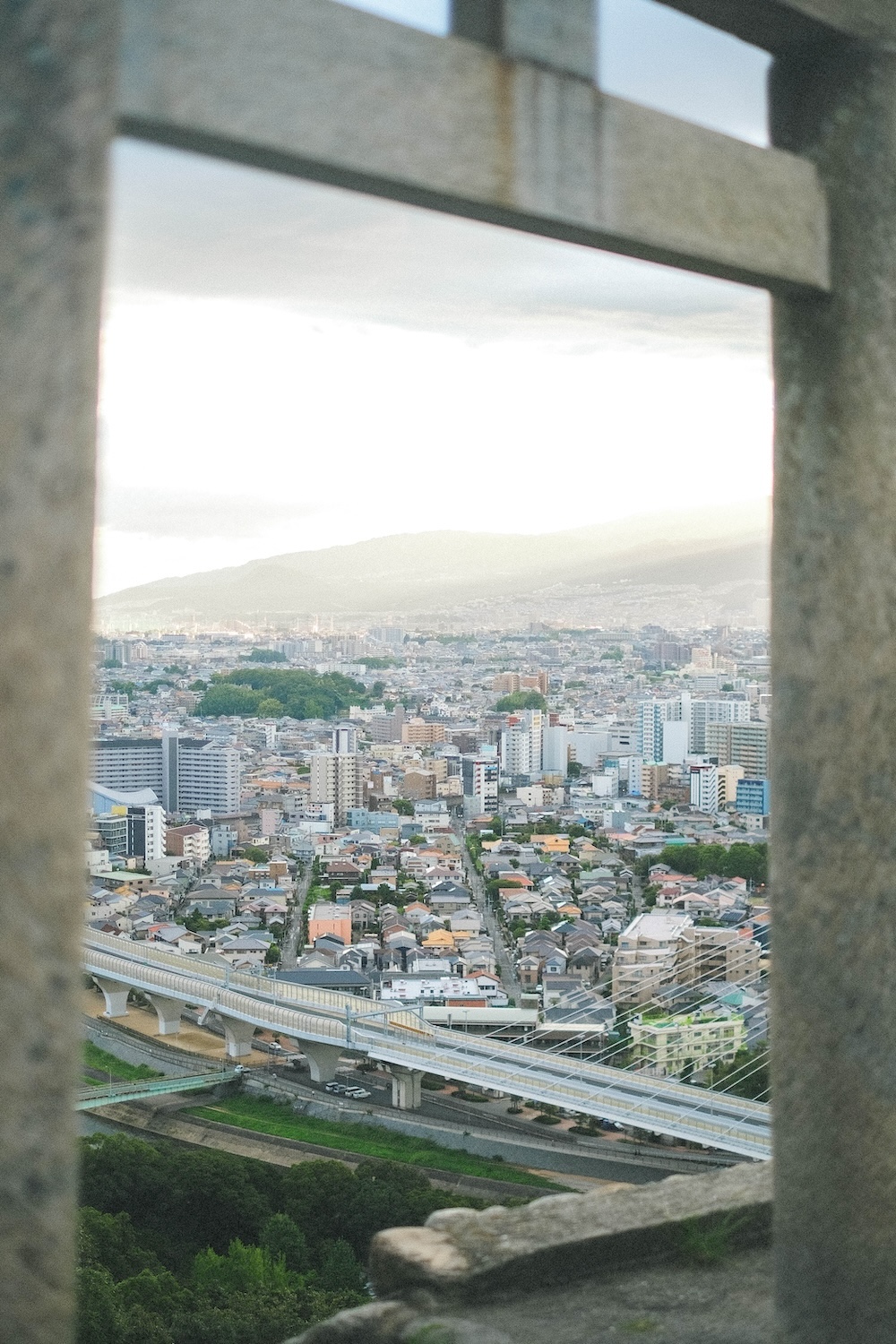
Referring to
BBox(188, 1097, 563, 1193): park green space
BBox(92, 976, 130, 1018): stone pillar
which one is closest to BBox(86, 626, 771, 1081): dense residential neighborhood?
BBox(92, 976, 130, 1018): stone pillar

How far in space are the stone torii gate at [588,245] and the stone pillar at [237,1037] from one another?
13.3 meters

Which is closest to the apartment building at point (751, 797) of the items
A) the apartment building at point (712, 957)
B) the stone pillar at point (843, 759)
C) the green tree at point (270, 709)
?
the apartment building at point (712, 957)

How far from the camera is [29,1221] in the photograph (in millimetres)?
572

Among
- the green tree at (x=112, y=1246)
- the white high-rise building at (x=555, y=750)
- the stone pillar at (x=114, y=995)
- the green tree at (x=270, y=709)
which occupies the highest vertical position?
the green tree at (x=270, y=709)

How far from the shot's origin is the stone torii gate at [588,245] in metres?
A: 0.57

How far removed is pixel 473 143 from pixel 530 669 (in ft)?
131

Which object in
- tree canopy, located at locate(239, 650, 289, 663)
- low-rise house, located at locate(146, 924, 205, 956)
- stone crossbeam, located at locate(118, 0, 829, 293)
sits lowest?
low-rise house, located at locate(146, 924, 205, 956)

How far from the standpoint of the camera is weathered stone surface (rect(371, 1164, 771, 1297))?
1.15m

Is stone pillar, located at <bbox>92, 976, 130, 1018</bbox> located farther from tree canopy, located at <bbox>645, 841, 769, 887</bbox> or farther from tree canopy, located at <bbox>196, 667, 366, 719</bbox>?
tree canopy, located at <bbox>196, 667, 366, 719</bbox>

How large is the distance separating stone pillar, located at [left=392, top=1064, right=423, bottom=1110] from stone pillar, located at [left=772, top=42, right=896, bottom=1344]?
11.8 m

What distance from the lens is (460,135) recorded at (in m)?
0.75

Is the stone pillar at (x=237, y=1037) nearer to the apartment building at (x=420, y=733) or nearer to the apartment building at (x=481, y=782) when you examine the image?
the apartment building at (x=481, y=782)

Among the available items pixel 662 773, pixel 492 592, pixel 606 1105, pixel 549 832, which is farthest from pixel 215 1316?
pixel 492 592

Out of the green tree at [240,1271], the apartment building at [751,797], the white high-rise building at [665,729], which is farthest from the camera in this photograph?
the white high-rise building at [665,729]
